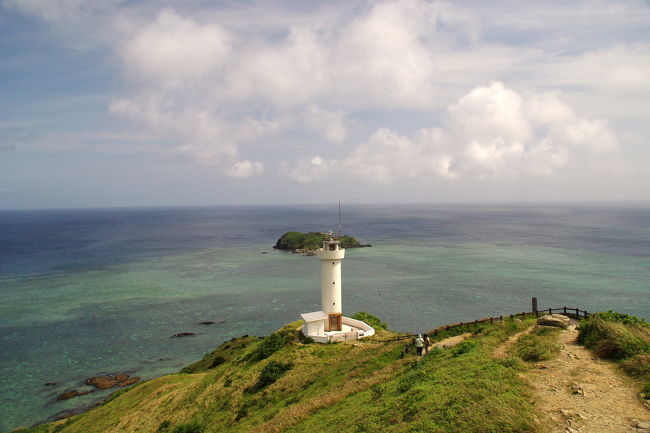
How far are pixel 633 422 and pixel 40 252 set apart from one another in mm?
154385

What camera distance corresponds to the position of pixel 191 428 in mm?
22125

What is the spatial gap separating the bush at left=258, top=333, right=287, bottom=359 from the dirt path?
19.7 metres

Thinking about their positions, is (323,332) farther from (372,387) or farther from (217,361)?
(372,387)

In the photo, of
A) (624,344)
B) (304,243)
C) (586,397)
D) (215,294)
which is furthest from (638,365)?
(304,243)

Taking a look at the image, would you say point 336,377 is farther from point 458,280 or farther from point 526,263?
point 526,263

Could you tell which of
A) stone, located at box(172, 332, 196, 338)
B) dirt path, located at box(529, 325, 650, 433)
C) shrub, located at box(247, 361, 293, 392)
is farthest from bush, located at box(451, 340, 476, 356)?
stone, located at box(172, 332, 196, 338)

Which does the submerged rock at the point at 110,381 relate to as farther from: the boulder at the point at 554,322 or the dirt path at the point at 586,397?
the dirt path at the point at 586,397

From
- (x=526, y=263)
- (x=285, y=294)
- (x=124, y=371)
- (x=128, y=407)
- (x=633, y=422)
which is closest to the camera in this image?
(x=633, y=422)

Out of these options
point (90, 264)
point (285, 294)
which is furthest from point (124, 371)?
point (90, 264)

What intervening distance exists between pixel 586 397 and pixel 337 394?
10.3 metres

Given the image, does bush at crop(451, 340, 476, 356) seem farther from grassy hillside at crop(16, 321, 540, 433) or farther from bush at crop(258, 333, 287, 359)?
bush at crop(258, 333, 287, 359)

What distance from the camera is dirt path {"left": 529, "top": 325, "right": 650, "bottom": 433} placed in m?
10.7

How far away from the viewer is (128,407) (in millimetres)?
29453

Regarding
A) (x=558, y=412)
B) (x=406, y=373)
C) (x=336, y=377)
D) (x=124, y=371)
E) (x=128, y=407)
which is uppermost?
(x=558, y=412)
